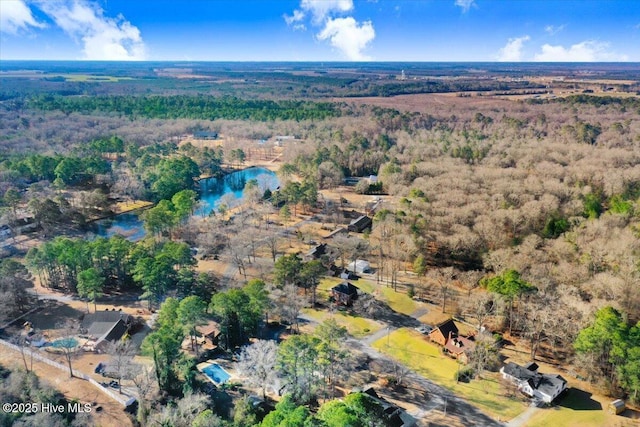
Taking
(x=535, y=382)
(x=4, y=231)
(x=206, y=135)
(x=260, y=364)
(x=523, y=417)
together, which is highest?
(x=206, y=135)

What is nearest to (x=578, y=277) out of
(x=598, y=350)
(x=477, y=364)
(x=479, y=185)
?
(x=598, y=350)

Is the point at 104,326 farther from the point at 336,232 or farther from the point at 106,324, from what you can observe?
the point at 336,232

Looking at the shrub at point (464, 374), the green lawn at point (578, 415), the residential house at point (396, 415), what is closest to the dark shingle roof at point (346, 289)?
the shrub at point (464, 374)

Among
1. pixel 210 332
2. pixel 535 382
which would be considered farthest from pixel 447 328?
pixel 210 332

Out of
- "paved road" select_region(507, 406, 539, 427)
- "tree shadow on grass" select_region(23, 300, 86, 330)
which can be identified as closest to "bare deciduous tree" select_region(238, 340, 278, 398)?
"paved road" select_region(507, 406, 539, 427)

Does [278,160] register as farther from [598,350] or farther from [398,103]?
[598,350]

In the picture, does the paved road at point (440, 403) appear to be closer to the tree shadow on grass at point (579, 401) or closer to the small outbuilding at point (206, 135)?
the tree shadow on grass at point (579, 401)
